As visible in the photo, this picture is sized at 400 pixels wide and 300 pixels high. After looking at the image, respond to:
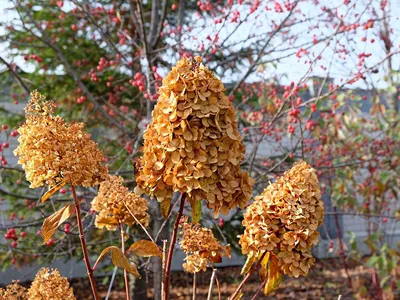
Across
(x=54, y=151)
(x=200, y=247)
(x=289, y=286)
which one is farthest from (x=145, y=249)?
(x=289, y=286)

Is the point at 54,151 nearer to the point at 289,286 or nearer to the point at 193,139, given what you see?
the point at 193,139

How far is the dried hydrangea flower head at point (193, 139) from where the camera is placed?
87 centimetres

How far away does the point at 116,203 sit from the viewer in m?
1.20

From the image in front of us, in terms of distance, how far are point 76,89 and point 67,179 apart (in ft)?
12.0

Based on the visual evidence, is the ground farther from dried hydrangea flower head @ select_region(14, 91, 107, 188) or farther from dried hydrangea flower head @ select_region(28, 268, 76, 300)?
dried hydrangea flower head @ select_region(14, 91, 107, 188)

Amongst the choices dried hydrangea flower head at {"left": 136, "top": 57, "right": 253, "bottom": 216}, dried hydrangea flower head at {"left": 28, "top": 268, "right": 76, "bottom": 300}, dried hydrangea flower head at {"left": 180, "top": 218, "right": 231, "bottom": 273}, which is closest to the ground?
dried hydrangea flower head at {"left": 180, "top": 218, "right": 231, "bottom": 273}

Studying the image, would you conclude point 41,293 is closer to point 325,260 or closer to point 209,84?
point 209,84

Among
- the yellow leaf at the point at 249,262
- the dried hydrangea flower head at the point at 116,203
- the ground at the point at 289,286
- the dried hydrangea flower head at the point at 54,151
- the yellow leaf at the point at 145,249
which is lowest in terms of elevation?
the ground at the point at 289,286

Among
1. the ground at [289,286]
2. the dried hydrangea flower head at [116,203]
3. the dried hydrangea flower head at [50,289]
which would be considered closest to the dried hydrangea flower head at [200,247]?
the dried hydrangea flower head at [116,203]

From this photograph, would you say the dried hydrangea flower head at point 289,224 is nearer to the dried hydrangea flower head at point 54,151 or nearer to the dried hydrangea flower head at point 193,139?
the dried hydrangea flower head at point 193,139

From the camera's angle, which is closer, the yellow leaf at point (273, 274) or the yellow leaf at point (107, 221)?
the yellow leaf at point (273, 274)

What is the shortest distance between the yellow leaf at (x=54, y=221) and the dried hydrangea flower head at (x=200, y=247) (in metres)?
0.30

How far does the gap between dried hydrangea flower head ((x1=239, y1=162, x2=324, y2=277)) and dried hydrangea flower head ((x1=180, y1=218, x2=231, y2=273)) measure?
0.63ft

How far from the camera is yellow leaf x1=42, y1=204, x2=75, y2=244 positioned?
96 cm
